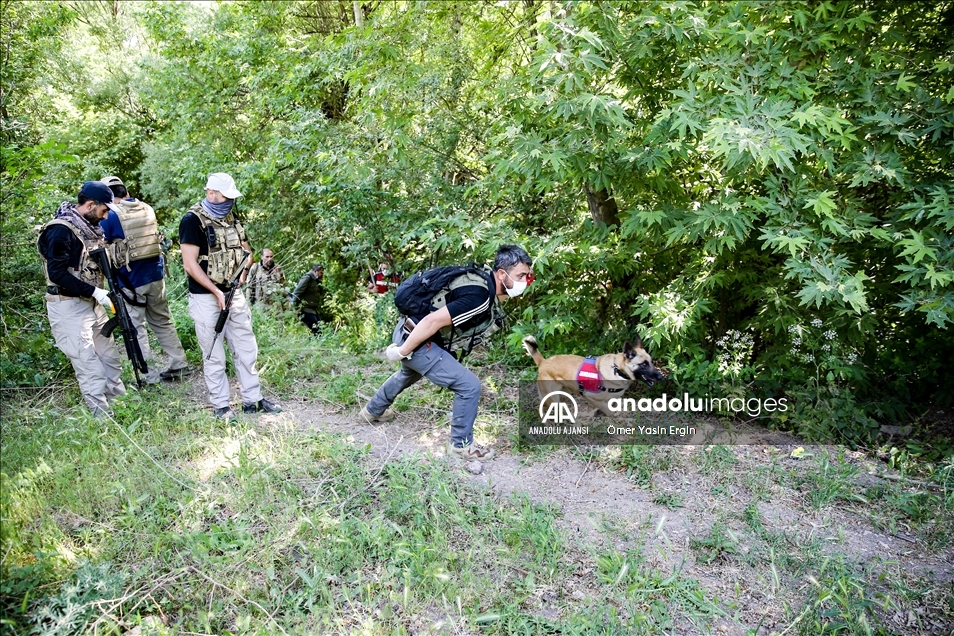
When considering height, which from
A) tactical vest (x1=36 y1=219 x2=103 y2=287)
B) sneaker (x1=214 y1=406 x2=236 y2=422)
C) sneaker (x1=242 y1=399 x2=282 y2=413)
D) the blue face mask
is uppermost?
the blue face mask

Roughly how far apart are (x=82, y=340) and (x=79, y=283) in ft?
1.50

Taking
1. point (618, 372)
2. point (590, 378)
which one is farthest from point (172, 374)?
point (618, 372)

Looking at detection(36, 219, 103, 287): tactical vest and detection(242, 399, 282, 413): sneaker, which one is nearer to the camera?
detection(36, 219, 103, 287): tactical vest

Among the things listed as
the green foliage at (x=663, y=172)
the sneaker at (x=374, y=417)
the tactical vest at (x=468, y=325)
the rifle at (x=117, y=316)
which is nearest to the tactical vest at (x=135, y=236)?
the rifle at (x=117, y=316)

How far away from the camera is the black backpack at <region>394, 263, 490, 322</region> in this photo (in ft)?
13.4

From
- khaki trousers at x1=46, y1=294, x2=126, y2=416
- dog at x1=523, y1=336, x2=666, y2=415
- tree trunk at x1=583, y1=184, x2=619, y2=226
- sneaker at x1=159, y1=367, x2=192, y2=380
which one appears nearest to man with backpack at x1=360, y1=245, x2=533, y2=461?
dog at x1=523, y1=336, x2=666, y2=415

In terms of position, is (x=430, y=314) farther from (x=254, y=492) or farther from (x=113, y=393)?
(x=113, y=393)

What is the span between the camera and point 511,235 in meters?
5.52

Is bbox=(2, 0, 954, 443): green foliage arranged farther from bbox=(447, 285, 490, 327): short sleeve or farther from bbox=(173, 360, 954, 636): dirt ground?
bbox=(447, 285, 490, 327): short sleeve

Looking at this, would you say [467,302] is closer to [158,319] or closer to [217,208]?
[217,208]

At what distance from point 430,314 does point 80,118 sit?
13.7 metres

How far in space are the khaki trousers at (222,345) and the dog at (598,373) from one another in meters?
2.31

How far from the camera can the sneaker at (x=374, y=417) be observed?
4922 millimetres

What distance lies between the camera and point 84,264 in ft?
15.0
